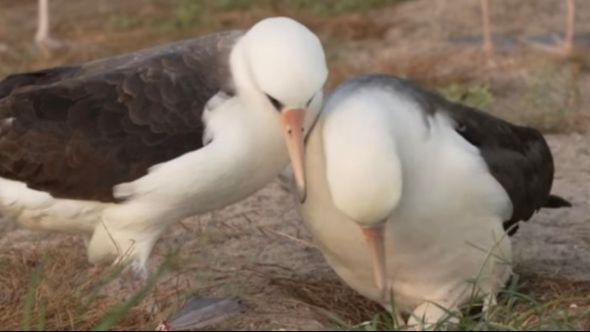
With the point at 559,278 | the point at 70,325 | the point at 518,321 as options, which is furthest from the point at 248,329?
the point at 559,278

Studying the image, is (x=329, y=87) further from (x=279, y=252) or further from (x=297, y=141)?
(x=297, y=141)

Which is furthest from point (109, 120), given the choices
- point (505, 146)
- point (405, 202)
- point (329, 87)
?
point (329, 87)

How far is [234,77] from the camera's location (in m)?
5.36

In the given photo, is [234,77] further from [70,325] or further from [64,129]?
[70,325]

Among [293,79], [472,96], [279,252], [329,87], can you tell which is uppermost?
[293,79]

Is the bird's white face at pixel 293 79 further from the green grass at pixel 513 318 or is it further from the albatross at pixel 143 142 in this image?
the green grass at pixel 513 318

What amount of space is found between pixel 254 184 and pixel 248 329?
630 mm

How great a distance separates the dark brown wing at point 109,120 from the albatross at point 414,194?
0.58 metres

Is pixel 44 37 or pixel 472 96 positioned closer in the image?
pixel 472 96

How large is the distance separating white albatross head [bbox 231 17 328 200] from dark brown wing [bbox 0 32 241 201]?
1.18 feet

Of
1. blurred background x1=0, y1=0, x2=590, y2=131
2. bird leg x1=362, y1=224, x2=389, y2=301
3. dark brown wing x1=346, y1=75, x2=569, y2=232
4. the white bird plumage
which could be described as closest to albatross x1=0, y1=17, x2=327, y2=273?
the white bird plumage

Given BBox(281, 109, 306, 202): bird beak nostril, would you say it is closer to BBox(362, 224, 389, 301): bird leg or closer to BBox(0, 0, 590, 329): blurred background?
BBox(362, 224, 389, 301): bird leg

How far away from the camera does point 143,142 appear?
5.39 meters

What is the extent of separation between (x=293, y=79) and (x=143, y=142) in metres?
0.79
